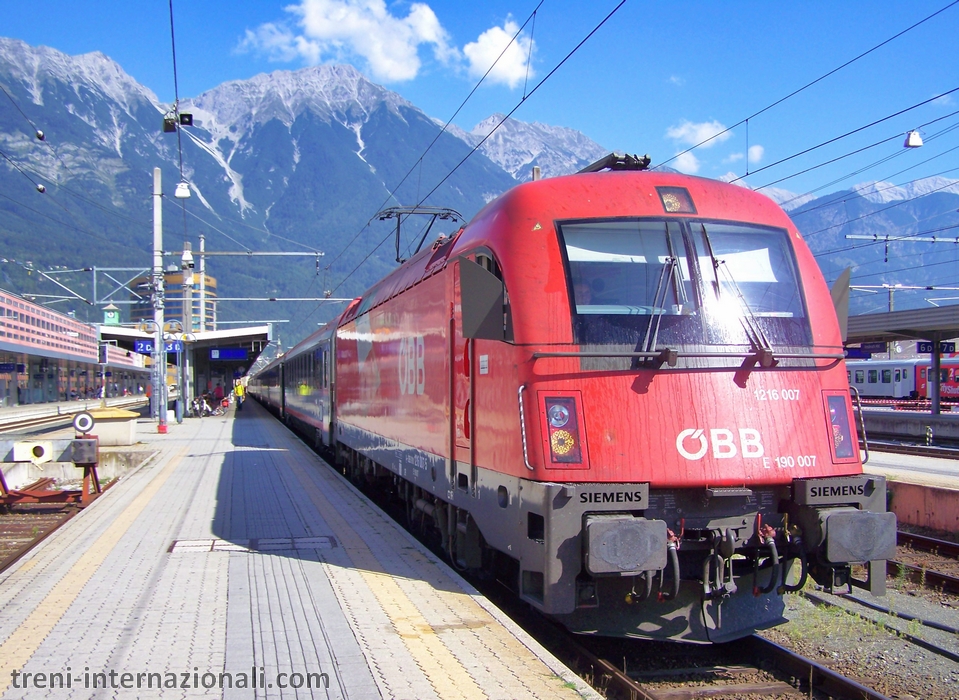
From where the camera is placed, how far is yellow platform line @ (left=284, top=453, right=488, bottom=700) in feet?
15.3

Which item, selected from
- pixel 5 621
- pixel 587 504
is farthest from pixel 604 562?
pixel 5 621

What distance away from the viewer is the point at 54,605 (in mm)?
6402

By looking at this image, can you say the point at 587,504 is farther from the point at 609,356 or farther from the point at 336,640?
the point at 336,640

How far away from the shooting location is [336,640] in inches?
216

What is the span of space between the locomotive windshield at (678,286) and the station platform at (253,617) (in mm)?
2206

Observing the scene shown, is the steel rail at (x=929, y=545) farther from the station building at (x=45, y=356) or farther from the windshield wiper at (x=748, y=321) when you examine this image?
the station building at (x=45, y=356)

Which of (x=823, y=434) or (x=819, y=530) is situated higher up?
(x=823, y=434)

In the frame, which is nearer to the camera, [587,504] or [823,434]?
[587,504]

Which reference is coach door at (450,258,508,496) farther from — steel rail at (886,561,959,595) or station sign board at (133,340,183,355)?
station sign board at (133,340,183,355)

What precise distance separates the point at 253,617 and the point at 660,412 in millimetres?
3175

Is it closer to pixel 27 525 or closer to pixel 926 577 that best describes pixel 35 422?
pixel 27 525

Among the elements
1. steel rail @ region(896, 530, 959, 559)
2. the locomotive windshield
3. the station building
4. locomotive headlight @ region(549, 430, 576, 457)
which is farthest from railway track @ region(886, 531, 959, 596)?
the station building

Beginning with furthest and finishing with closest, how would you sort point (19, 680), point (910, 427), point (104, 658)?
point (910, 427) < point (104, 658) < point (19, 680)

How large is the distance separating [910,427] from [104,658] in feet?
89.4
